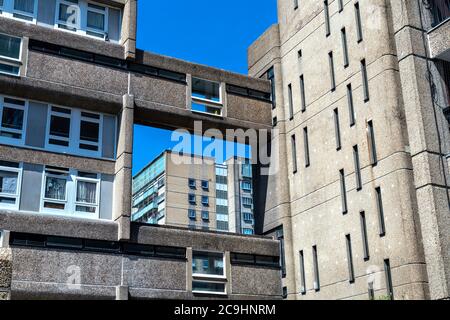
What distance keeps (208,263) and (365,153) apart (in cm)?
699

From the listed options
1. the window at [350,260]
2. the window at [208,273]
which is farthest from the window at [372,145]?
the window at [208,273]

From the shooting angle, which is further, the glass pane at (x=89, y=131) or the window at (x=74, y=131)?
the glass pane at (x=89, y=131)

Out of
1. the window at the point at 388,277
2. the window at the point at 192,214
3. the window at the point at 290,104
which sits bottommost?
the window at the point at 388,277

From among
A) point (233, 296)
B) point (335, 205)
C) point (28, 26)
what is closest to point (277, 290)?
point (233, 296)

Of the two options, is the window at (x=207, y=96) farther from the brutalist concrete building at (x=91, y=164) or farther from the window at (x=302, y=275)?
the window at (x=302, y=275)

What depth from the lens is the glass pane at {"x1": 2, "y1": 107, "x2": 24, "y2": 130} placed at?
20.4 meters

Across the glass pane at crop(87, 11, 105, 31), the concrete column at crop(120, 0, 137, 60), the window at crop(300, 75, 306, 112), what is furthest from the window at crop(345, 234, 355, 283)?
the glass pane at crop(87, 11, 105, 31)

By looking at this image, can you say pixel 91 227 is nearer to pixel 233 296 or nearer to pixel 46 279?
pixel 46 279

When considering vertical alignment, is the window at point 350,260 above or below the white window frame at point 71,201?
below

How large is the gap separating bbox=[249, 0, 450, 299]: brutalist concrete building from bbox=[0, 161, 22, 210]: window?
10.5 m

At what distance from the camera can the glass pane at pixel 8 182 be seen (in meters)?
19.6

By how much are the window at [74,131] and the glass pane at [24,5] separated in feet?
12.3

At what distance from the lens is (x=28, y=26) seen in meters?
20.9

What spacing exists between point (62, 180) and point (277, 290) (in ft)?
29.9
